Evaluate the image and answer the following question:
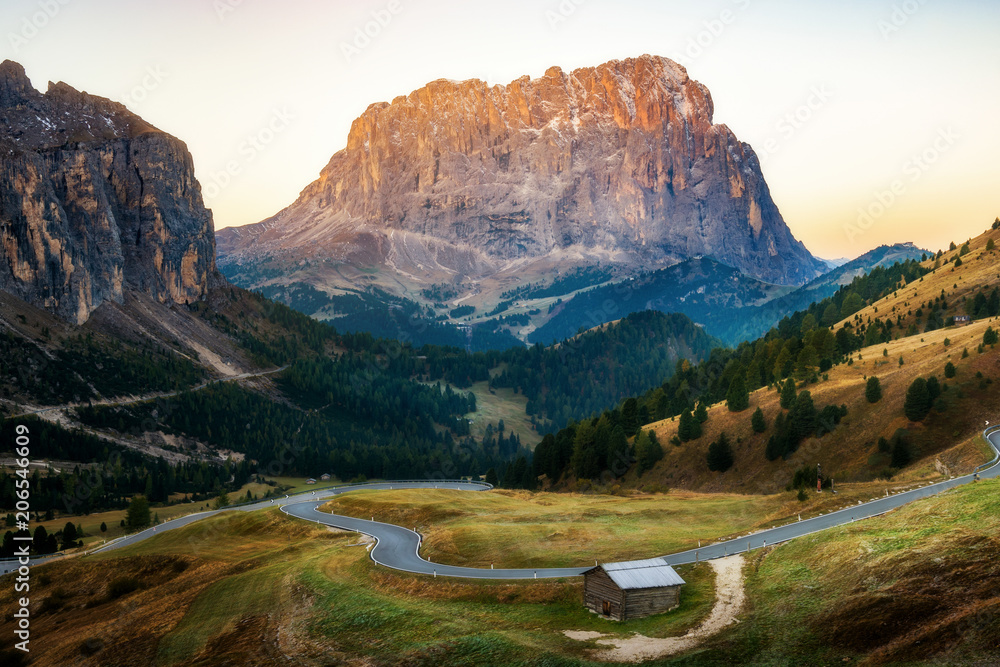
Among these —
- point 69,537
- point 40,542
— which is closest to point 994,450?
point 69,537

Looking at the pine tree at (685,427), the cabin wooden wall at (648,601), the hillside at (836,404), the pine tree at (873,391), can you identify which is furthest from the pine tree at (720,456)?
the cabin wooden wall at (648,601)

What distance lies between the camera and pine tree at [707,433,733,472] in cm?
11725

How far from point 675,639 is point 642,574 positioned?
688 centimetres

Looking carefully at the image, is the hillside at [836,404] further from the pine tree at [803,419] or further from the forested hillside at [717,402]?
the forested hillside at [717,402]

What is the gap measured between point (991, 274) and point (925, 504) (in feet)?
443

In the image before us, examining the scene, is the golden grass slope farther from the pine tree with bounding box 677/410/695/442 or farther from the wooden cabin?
the wooden cabin

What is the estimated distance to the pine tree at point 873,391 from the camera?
107562mm

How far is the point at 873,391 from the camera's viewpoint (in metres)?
108

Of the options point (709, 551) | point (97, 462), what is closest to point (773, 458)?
point (709, 551)

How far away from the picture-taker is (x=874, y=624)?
3822cm

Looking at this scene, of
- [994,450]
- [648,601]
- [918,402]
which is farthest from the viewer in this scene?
[918,402]

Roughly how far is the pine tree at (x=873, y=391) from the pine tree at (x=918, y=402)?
9083 mm

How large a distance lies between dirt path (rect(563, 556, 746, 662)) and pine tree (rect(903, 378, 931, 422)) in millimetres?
62938

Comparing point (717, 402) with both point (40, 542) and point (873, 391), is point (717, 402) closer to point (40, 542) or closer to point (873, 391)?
point (873, 391)
